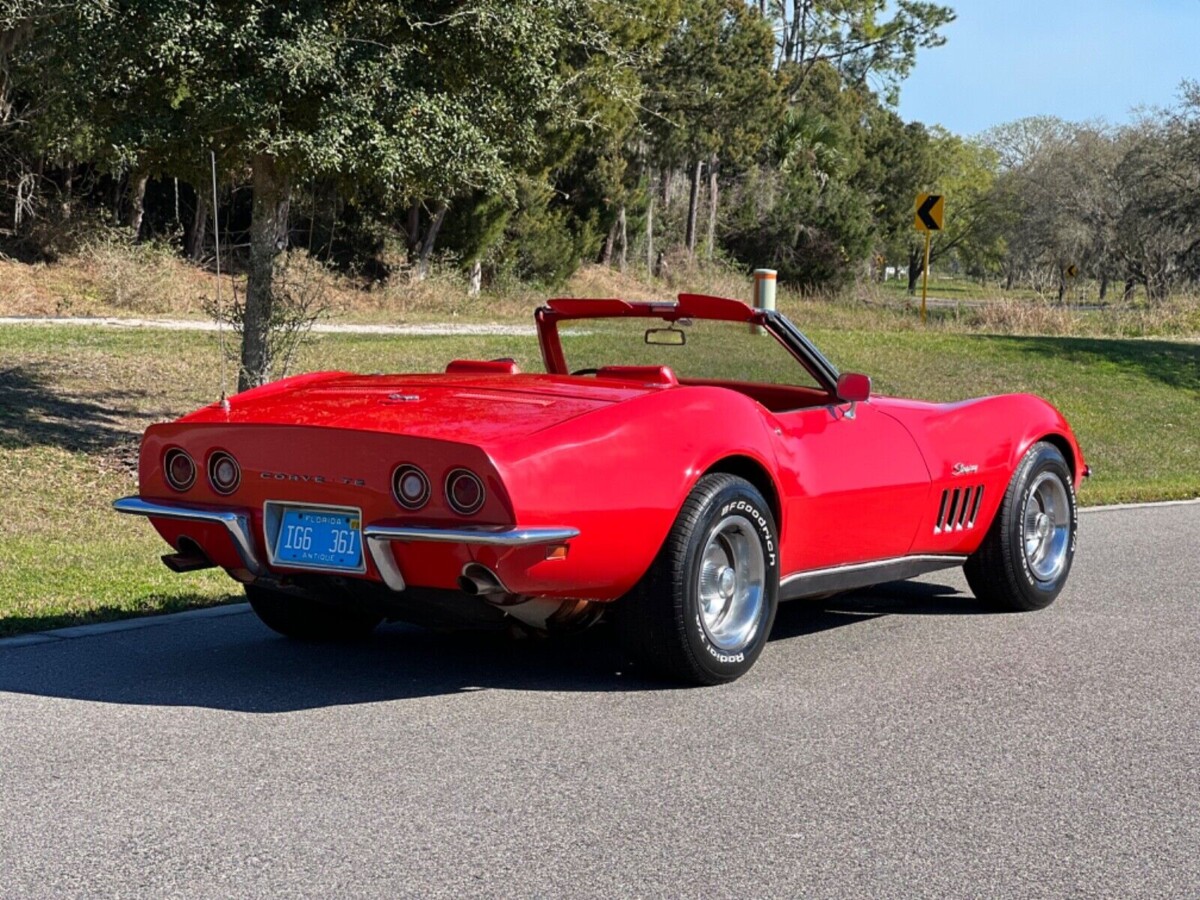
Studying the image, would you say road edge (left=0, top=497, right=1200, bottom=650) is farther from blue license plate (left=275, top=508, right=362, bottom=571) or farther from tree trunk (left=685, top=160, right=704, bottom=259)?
tree trunk (left=685, top=160, right=704, bottom=259)

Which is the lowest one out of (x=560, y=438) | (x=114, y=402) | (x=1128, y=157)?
(x=114, y=402)

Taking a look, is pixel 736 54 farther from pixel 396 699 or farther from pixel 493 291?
pixel 396 699

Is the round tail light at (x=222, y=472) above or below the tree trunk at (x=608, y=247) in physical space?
below

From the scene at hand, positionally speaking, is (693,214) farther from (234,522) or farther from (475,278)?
(234,522)

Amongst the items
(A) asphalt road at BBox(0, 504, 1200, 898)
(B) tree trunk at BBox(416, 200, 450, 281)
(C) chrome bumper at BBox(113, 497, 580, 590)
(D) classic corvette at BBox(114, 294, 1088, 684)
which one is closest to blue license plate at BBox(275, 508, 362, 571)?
(D) classic corvette at BBox(114, 294, 1088, 684)

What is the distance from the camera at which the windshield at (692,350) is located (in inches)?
254

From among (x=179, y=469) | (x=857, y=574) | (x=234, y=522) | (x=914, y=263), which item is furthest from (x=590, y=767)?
(x=914, y=263)

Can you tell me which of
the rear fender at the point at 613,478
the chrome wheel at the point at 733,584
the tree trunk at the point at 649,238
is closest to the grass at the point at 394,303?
the tree trunk at the point at 649,238

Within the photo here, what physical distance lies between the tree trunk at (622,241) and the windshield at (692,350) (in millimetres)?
34630

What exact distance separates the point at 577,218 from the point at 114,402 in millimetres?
24477

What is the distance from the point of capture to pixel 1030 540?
7.32 metres

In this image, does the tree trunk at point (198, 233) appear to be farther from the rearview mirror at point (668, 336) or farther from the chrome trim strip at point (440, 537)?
the chrome trim strip at point (440, 537)

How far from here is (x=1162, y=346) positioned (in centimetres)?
2439

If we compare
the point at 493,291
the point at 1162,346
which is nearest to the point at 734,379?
the point at 1162,346
